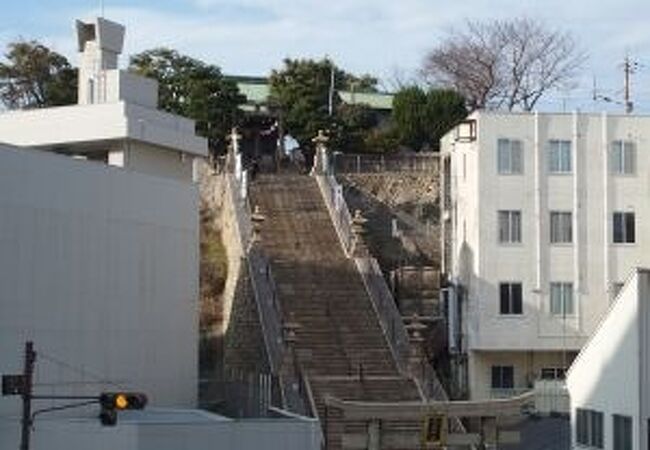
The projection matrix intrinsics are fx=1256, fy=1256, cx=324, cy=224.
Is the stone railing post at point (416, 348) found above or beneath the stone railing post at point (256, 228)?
beneath

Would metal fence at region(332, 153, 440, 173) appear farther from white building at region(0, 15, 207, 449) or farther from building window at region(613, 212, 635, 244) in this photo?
white building at region(0, 15, 207, 449)

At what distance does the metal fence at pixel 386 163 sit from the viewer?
63.1 metres

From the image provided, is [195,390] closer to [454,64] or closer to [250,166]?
[250,166]

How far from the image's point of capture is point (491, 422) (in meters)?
30.6

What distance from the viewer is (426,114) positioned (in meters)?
69.1

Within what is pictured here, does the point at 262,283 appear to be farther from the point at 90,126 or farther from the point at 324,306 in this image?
the point at 90,126

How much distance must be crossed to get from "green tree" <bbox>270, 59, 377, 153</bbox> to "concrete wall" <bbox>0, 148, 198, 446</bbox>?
28.7 m

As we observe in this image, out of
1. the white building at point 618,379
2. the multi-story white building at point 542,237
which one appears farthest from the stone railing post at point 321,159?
the white building at point 618,379

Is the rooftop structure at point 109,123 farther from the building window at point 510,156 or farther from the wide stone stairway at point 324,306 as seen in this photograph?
the building window at point 510,156

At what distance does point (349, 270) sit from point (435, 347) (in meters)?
4.94

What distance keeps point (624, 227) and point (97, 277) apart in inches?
881

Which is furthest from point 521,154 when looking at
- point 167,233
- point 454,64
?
point 454,64

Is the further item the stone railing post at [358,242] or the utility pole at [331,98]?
the utility pole at [331,98]

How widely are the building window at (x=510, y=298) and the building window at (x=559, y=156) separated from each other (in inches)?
192
